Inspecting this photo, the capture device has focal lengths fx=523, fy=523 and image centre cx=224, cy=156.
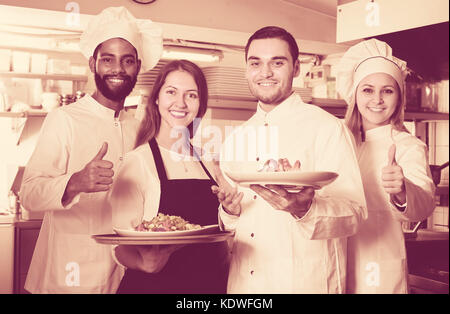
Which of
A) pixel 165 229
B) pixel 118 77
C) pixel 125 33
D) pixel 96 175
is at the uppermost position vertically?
pixel 125 33

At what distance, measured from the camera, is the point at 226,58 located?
1.44m

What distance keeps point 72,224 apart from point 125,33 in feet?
1.58

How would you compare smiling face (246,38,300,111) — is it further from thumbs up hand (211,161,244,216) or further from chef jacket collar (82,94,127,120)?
chef jacket collar (82,94,127,120)

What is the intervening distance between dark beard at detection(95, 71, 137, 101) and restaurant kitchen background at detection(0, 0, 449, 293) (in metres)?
0.04

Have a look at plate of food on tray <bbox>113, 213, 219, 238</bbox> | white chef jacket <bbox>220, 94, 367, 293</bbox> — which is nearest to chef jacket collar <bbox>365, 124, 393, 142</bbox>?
white chef jacket <bbox>220, 94, 367, 293</bbox>

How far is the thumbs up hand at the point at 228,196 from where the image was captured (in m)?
1.09

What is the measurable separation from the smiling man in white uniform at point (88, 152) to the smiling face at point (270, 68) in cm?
31

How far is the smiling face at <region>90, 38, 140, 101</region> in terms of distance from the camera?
1.27 m

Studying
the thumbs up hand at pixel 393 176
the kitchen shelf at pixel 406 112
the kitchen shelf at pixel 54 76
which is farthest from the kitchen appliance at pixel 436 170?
the kitchen shelf at pixel 54 76

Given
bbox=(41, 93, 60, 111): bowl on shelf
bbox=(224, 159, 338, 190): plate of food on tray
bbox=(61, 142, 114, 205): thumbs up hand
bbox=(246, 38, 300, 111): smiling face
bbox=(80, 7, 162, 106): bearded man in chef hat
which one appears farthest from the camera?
bbox=(41, 93, 60, 111): bowl on shelf

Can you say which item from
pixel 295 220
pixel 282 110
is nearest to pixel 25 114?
pixel 282 110

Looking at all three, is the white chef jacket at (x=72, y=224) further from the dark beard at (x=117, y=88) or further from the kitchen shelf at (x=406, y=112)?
the kitchen shelf at (x=406, y=112)

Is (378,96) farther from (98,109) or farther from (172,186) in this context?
(98,109)

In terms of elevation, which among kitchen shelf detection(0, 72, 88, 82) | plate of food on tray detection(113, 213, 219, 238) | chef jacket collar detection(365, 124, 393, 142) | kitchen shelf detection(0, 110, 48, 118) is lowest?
plate of food on tray detection(113, 213, 219, 238)
